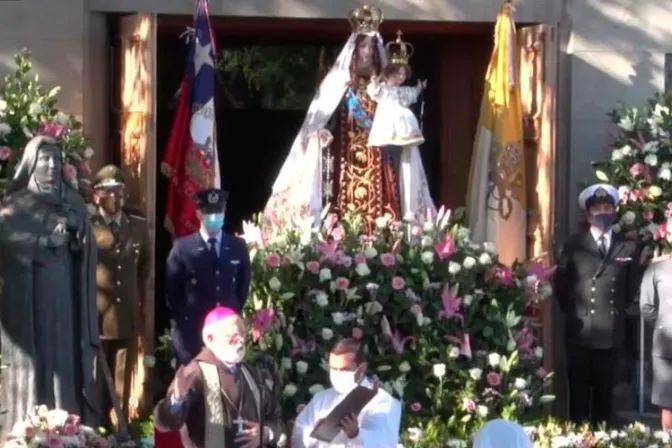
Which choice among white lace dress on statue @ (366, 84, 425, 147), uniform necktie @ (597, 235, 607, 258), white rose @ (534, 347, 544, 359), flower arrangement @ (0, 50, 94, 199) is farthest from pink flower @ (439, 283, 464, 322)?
flower arrangement @ (0, 50, 94, 199)

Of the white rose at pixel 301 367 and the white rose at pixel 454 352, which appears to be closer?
the white rose at pixel 301 367

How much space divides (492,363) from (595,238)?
1.07m

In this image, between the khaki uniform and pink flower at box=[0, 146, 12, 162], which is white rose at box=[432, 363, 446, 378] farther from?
pink flower at box=[0, 146, 12, 162]

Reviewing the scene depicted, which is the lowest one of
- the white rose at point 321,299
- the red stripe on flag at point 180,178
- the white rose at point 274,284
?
the white rose at point 321,299

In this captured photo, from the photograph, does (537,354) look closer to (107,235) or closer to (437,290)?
(437,290)

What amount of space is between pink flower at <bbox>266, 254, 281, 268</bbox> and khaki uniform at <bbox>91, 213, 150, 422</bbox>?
2.53 ft

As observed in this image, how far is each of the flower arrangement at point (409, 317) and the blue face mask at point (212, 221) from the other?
57 cm

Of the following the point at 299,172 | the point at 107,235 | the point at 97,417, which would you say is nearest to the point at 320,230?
the point at 299,172

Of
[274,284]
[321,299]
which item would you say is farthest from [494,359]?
[274,284]

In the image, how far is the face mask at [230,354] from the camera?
734 centimetres

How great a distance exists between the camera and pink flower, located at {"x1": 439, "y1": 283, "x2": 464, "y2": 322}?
10438mm

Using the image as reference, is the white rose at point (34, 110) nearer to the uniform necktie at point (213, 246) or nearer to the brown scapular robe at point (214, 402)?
the uniform necktie at point (213, 246)

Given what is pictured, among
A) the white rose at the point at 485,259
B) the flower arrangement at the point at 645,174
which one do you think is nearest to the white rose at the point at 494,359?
the white rose at the point at 485,259

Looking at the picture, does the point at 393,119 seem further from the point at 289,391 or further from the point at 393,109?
the point at 289,391
